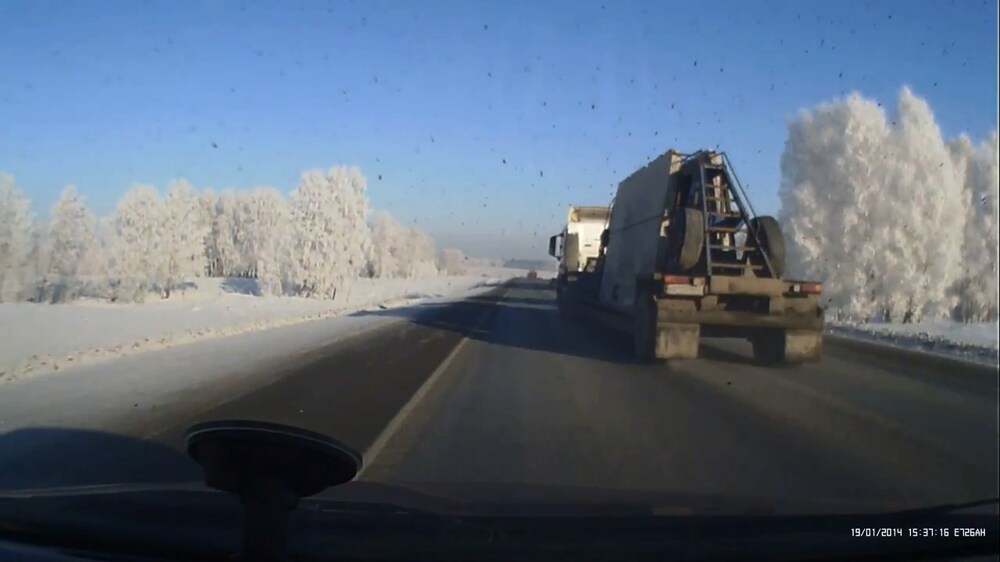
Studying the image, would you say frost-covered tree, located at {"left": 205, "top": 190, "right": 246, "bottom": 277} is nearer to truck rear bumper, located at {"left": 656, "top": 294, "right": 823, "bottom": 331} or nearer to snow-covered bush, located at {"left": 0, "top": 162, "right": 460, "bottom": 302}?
snow-covered bush, located at {"left": 0, "top": 162, "right": 460, "bottom": 302}

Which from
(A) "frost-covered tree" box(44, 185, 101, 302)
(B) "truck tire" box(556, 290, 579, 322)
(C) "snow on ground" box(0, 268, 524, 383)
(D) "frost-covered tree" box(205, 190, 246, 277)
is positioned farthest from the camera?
(D) "frost-covered tree" box(205, 190, 246, 277)

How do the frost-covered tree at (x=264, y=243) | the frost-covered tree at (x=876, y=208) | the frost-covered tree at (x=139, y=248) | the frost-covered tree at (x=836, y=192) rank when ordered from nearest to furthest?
the frost-covered tree at (x=139, y=248) < the frost-covered tree at (x=876, y=208) < the frost-covered tree at (x=836, y=192) < the frost-covered tree at (x=264, y=243)

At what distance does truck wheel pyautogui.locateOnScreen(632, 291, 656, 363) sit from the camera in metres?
14.4

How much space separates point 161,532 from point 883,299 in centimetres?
3116

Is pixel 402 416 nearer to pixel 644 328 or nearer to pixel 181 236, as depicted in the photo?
pixel 644 328

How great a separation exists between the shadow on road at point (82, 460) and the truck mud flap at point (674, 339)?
9004 millimetres

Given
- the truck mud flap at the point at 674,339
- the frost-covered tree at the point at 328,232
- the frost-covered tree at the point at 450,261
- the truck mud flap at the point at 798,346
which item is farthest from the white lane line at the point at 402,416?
the frost-covered tree at the point at 450,261

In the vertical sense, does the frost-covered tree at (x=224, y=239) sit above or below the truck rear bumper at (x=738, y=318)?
above

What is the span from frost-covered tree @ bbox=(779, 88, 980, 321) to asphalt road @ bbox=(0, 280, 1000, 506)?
50.5 ft

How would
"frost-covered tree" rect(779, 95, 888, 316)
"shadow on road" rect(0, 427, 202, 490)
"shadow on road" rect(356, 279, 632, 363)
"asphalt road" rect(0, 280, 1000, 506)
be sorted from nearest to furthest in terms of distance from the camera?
"shadow on road" rect(0, 427, 202, 490) < "asphalt road" rect(0, 280, 1000, 506) < "shadow on road" rect(356, 279, 632, 363) < "frost-covered tree" rect(779, 95, 888, 316)

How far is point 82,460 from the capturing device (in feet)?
21.3

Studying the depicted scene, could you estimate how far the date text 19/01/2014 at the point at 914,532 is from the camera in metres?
3.82

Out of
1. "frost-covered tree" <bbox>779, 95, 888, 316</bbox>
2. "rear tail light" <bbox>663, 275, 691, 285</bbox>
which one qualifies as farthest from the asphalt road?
"frost-covered tree" <bbox>779, 95, 888, 316</bbox>

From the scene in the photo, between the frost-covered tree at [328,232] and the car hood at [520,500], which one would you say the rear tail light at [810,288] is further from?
the frost-covered tree at [328,232]
